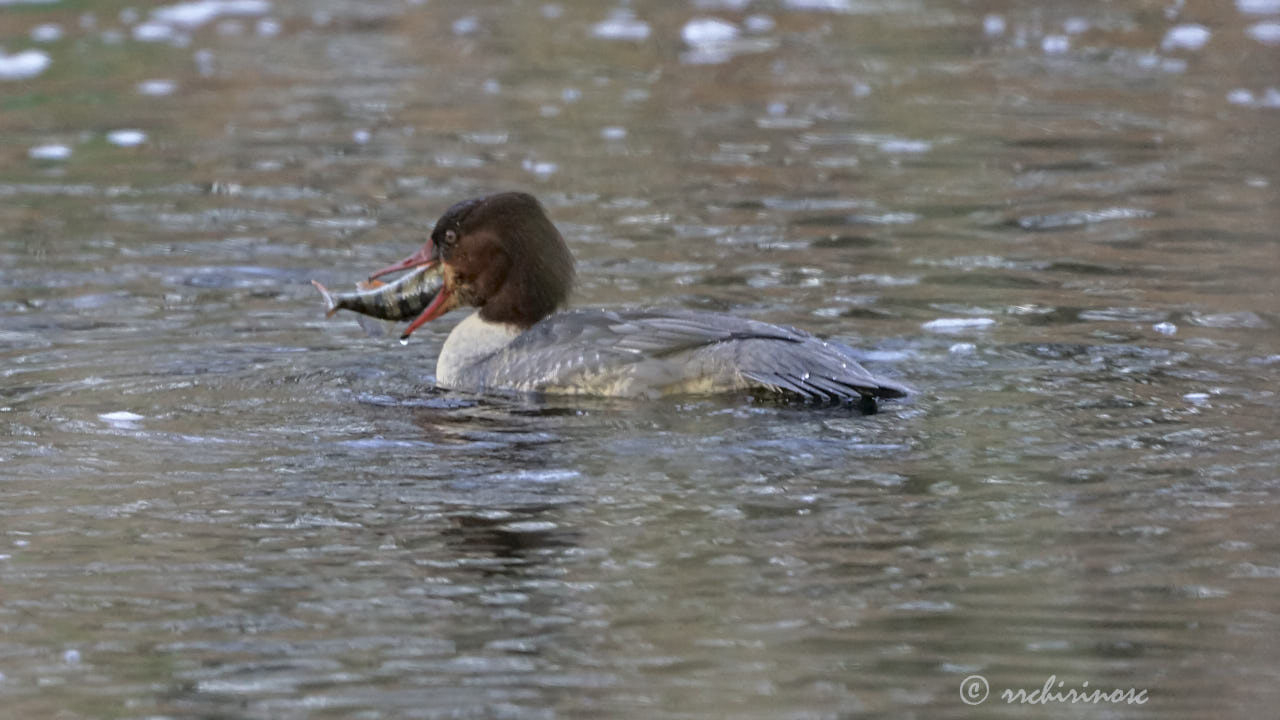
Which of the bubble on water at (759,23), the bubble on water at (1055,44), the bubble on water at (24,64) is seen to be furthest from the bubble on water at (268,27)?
the bubble on water at (1055,44)

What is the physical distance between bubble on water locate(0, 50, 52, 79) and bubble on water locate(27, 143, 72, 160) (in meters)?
2.70

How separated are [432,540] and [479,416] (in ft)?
5.50

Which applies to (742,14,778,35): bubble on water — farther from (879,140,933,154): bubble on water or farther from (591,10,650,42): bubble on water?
(879,140,933,154): bubble on water

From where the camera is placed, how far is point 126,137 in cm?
1302

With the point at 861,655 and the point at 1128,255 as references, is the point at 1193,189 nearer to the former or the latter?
the point at 1128,255

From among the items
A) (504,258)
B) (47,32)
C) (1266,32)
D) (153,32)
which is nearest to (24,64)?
(47,32)

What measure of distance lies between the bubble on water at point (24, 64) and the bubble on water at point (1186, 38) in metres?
9.41

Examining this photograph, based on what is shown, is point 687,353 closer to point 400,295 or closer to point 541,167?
point 400,295

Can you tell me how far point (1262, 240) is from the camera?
9.68 m

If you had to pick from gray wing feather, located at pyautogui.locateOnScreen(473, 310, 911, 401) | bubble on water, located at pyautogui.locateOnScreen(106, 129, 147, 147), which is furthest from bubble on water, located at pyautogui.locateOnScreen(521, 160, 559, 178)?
gray wing feather, located at pyautogui.locateOnScreen(473, 310, 911, 401)

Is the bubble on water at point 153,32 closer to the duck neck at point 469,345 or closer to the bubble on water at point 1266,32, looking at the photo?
the bubble on water at point 1266,32

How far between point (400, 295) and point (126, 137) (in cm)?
564

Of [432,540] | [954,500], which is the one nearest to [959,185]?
[954,500]

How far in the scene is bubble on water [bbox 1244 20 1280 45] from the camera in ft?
52.3
